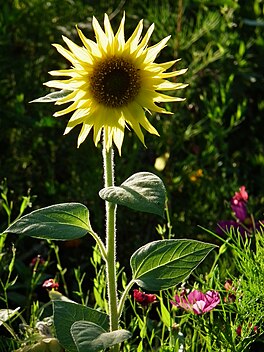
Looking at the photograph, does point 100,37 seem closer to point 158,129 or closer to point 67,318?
point 67,318

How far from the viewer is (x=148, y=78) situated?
4.03 ft

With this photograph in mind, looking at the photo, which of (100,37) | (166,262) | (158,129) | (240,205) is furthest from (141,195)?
(158,129)

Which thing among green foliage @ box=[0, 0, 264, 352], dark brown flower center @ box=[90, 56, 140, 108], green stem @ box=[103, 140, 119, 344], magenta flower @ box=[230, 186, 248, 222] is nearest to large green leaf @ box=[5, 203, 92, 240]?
green stem @ box=[103, 140, 119, 344]

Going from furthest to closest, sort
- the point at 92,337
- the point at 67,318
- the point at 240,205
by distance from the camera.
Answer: the point at 240,205, the point at 67,318, the point at 92,337

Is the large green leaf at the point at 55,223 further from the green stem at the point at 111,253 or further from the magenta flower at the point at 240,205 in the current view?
the magenta flower at the point at 240,205

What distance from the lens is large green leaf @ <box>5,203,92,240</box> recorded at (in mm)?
1161

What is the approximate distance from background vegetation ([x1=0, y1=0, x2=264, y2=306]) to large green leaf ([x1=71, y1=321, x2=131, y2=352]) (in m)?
A: 0.79

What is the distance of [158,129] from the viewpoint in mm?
2203

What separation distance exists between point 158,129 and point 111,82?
0.98 meters

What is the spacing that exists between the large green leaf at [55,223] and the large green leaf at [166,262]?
103 mm

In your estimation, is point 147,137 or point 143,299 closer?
point 143,299

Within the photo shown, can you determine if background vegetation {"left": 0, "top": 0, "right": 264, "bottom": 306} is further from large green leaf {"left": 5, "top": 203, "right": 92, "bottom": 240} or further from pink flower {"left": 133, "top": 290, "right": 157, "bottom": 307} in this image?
large green leaf {"left": 5, "top": 203, "right": 92, "bottom": 240}

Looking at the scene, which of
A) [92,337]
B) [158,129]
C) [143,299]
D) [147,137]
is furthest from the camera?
[147,137]

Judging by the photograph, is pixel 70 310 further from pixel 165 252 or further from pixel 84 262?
pixel 84 262
